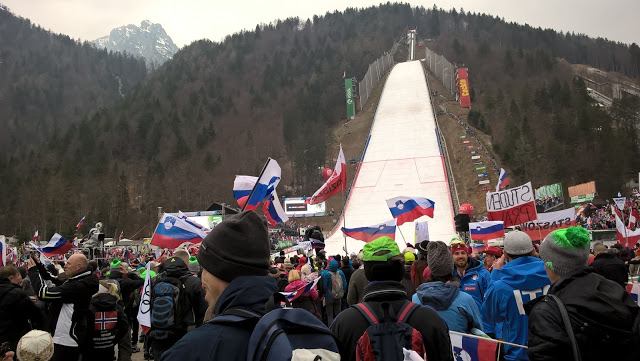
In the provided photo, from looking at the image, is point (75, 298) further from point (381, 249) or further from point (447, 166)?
point (447, 166)

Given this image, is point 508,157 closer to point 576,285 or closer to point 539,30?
point 576,285

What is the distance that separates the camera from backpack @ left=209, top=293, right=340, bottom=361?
1.78 m

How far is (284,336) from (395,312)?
1363mm

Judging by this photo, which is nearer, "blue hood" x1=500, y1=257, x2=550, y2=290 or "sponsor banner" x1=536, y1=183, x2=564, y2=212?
"blue hood" x1=500, y1=257, x2=550, y2=290

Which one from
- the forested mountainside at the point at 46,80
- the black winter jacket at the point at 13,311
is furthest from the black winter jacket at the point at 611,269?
the forested mountainside at the point at 46,80

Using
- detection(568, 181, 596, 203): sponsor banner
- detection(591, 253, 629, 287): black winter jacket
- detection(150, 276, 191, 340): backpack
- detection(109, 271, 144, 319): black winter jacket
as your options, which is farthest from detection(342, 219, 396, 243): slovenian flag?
detection(568, 181, 596, 203): sponsor banner

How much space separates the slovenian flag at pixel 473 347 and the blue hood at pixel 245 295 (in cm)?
195

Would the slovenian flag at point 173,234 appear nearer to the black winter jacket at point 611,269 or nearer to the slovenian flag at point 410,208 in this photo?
the black winter jacket at point 611,269

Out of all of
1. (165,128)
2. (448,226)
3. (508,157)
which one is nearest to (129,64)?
(165,128)

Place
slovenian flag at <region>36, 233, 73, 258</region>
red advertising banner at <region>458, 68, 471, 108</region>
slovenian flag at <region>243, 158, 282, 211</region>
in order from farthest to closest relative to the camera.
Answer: red advertising banner at <region>458, 68, 471, 108</region>, slovenian flag at <region>36, 233, 73, 258</region>, slovenian flag at <region>243, 158, 282, 211</region>

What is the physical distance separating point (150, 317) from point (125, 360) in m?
2.34

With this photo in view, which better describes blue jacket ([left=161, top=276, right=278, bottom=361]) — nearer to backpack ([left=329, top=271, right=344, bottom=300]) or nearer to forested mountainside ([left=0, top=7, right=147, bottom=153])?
backpack ([left=329, top=271, right=344, bottom=300])

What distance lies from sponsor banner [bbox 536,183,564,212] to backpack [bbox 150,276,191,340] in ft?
101

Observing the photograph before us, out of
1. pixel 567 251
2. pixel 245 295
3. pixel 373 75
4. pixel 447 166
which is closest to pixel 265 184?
pixel 567 251
